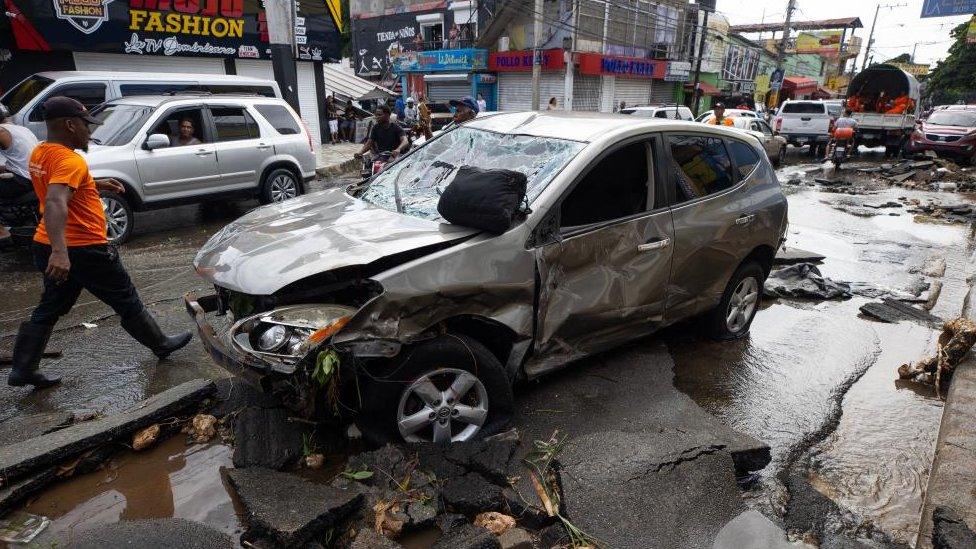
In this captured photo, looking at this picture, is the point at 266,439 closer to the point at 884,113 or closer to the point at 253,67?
the point at 253,67

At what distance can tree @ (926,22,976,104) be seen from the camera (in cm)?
4453

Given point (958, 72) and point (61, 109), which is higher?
point (958, 72)

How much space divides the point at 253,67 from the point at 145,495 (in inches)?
688

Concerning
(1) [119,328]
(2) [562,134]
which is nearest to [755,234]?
(2) [562,134]

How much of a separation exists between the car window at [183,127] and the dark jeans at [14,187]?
1.88 meters

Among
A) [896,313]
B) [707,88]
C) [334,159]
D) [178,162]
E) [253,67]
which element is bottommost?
[896,313]

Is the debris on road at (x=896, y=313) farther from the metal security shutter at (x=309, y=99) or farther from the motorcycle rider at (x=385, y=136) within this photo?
the metal security shutter at (x=309, y=99)

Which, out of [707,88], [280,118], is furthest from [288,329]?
[707,88]

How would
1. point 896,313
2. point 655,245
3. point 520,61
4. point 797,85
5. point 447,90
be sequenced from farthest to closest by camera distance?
point 797,85 → point 447,90 → point 520,61 → point 896,313 → point 655,245

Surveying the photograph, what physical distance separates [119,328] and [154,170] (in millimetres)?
3612

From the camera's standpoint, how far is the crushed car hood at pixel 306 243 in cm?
290

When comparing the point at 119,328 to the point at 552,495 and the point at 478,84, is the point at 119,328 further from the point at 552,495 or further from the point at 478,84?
the point at 478,84

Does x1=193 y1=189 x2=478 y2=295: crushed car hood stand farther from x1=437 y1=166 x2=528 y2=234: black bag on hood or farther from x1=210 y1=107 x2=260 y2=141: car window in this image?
x1=210 y1=107 x2=260 y2=141: car window

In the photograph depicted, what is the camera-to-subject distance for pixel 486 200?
10.1ft
